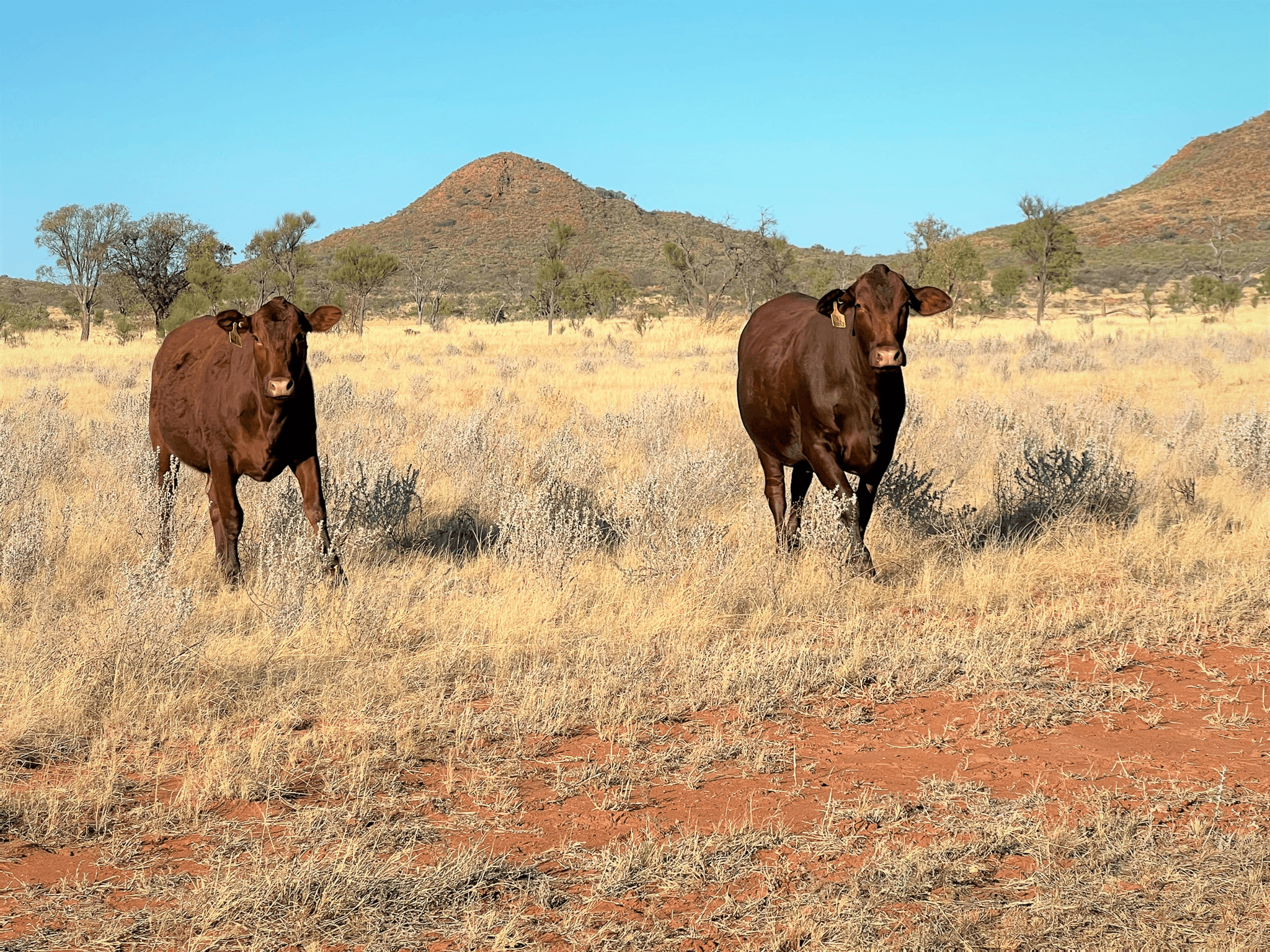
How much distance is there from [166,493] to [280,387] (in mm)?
2280

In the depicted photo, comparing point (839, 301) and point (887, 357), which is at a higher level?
point (839, 301)

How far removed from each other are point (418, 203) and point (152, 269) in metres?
83.9

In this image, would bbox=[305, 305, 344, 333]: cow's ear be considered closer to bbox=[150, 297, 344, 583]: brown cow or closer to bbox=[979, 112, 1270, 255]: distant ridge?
bbox=[150, 297, 344, 583]: brown cow

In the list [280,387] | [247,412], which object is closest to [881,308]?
[280,387]

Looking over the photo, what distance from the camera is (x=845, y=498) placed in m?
6.44

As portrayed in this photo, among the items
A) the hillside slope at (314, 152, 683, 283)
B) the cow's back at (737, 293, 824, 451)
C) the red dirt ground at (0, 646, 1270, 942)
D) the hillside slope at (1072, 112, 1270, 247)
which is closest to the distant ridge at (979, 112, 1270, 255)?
the hillside slope at (1072, 112, 1270, 247)

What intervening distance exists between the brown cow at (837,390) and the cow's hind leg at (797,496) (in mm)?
10

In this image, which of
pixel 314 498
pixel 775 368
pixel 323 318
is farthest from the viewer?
pixel 775 368

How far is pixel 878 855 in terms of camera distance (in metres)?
3.22

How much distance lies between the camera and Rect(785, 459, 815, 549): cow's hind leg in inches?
290


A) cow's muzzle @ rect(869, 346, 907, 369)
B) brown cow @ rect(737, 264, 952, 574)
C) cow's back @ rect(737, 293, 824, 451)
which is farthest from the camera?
cow's back @ rect(737, 293, 824, 451)

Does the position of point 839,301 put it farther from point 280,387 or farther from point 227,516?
point 227,516

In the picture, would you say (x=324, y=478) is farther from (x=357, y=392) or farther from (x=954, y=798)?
(x=357, y=392)

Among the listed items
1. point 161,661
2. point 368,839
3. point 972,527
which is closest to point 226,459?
point 161,661
